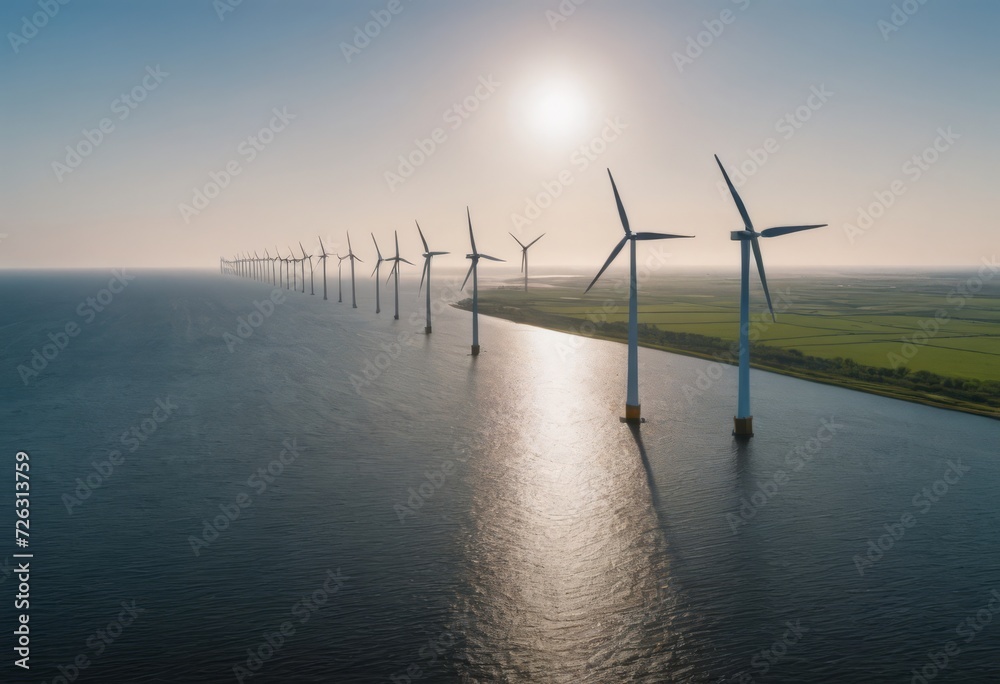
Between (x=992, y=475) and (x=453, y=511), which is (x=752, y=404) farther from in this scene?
(x=453, y=511)

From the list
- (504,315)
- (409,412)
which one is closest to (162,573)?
(409,412)
